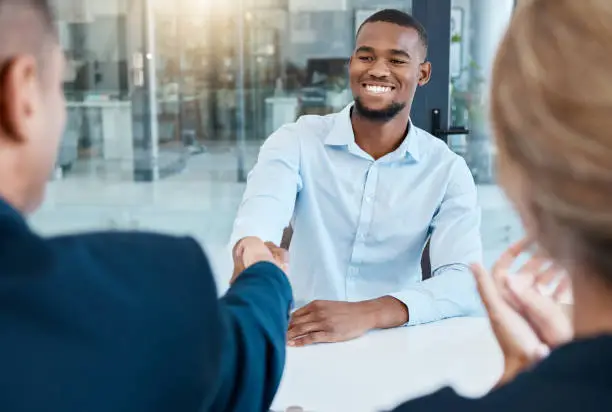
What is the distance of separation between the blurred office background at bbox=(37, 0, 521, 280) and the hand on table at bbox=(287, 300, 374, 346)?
3.85 meters

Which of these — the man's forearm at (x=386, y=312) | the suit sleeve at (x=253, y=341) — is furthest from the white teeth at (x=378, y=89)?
the suit sleeve at (x=253, y=341)

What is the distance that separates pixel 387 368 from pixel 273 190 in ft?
3.10

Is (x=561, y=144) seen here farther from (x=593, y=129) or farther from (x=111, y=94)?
(x=111, y=94)

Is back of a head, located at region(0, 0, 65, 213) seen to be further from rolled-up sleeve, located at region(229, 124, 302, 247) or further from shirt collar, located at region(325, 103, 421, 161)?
shirt collar, located at region(325, 103, 421, 161)

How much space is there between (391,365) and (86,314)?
1.00 m

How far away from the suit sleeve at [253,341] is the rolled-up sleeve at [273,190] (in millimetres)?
1019

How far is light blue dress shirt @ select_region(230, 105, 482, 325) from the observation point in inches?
91.7

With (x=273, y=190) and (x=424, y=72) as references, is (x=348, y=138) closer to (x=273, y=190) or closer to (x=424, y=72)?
(x=273, y=190)

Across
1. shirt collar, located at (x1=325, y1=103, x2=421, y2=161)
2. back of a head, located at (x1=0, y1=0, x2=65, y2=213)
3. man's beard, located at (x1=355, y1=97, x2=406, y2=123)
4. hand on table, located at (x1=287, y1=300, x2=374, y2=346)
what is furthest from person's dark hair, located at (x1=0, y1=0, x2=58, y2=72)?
man's beard, located at (x1=355, y1=97, x2=406, y2=123)

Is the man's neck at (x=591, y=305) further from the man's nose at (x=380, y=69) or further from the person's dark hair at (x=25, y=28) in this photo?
the man's nose at (x=380, y=69)

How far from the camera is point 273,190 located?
234 centimetres

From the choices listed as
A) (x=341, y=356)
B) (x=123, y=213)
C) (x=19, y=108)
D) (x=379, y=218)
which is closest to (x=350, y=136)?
(x=379, y=218)

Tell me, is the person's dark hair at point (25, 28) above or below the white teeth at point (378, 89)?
above

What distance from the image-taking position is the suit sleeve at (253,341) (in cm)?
89
